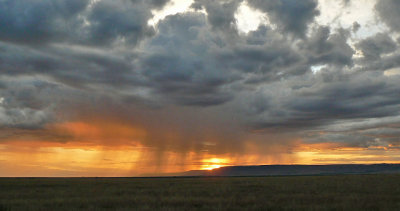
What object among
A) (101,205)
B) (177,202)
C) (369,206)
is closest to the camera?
(369,206)

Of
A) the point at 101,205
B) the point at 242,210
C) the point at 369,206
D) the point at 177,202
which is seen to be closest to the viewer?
the point at 242,210

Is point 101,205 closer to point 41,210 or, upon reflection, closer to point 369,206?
point 41,210

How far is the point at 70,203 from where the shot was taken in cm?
2498

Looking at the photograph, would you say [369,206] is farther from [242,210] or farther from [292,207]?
[242,210]

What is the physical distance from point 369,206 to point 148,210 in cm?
1430

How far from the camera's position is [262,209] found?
21109mm

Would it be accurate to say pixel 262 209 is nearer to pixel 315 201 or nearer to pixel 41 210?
pixel 315 201

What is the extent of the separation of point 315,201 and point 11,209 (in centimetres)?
2107

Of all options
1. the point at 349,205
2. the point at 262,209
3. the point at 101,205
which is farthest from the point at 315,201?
the point at 101,205

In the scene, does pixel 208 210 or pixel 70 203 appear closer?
pixel 208 210

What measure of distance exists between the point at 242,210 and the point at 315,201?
7.77 m

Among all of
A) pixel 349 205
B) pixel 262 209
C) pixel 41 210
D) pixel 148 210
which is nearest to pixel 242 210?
pixel 262 209

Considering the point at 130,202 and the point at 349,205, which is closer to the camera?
the point at 349,205

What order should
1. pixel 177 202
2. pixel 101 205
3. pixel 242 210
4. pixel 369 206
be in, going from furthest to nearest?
pixel 177 202 < pixel 101 205 < pixel 369 206 < pixel 242 210
